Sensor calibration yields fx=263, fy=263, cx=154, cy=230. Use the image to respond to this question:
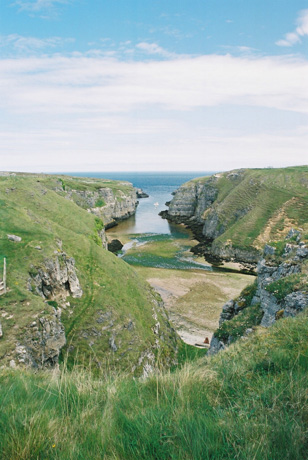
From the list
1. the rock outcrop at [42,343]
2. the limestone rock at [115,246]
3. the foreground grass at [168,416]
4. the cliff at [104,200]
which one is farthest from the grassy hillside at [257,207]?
the foreground grass at [168,416]

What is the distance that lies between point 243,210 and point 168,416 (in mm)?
102120

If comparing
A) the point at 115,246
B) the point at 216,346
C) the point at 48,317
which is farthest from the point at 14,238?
the point at 115,246

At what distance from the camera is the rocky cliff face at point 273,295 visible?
1788 centimetres

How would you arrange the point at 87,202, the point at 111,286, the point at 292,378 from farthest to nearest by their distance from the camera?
the point at 87,202
the point at 111,286
the point at 292,378

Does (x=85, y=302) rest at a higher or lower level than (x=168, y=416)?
lower

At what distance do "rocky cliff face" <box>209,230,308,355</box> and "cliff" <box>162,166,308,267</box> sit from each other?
148 ft

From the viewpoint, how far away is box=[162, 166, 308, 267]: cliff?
78.4 m

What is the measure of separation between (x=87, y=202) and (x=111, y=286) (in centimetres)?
8583

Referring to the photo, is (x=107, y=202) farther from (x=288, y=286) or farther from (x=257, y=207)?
(x=288, y=286)

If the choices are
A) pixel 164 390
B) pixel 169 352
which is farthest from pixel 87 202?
pixel 164 390

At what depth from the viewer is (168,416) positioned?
4.13 metres

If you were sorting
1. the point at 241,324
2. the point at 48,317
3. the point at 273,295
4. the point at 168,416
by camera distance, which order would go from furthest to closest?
1. the point at 241,324
2. the point at 48,317
3. the point at 273,295
4. the point at 168,416

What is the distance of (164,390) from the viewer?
5.10 metres

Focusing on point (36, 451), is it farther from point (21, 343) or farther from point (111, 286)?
point (111, 286)
